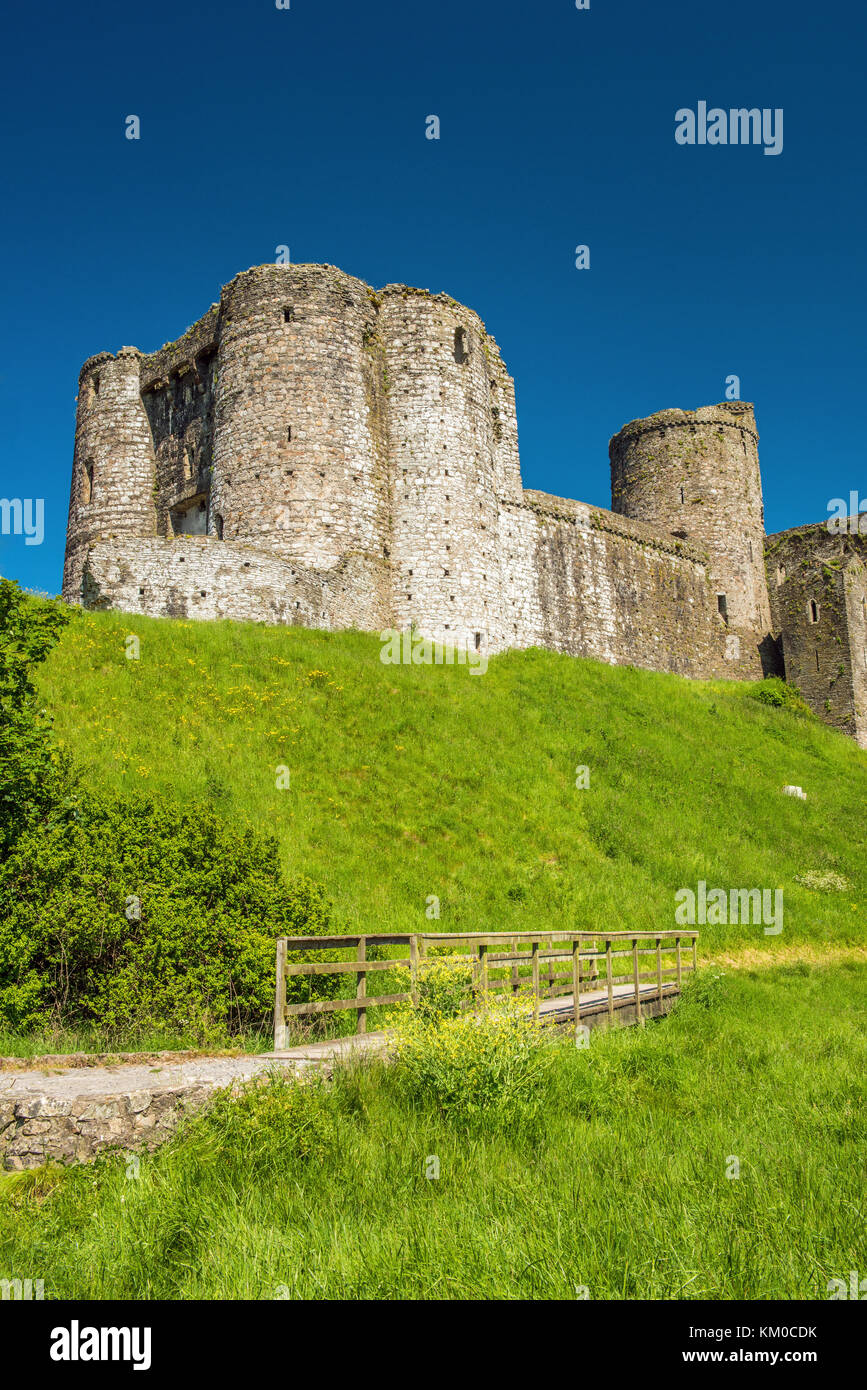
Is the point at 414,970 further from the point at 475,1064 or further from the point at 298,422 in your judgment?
the point at 298,422

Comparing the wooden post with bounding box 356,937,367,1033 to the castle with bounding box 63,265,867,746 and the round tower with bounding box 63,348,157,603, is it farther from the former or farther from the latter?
the round tower with bounding box 63,348,157,603

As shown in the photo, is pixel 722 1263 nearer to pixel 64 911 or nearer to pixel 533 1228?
pixel 533 1228

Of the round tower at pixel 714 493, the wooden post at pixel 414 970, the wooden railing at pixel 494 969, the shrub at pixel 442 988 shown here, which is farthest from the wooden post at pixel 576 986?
the round tower at pixel 714 493

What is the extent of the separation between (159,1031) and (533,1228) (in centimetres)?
533

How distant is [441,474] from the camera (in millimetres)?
31984

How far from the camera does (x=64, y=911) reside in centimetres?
1024

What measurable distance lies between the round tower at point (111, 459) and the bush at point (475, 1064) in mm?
28412

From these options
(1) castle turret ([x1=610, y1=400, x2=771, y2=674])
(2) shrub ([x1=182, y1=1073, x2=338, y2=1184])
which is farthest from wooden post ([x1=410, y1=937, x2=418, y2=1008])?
(1) castle turret ([x1=610, y1=400, x2=771, y2=674])

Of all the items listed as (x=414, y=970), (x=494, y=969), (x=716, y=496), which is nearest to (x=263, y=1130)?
(x=414, y=970)

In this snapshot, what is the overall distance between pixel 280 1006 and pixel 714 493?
131 feet

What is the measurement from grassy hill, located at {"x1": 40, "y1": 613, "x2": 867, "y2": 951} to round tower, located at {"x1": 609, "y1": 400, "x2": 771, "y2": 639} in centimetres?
1582

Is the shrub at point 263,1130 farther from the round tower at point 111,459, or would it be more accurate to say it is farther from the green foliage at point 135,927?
the round tower at point 111,459
